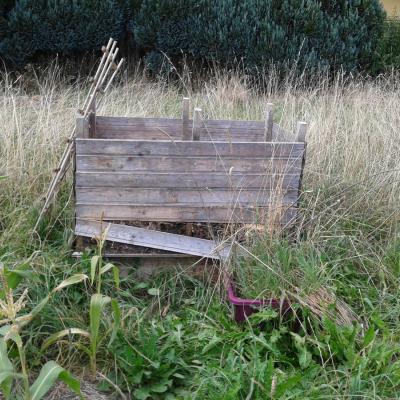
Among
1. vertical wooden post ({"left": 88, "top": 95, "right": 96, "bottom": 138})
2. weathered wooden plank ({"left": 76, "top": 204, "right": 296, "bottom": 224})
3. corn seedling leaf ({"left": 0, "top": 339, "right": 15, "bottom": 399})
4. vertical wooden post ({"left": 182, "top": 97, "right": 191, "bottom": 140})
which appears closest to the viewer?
corn seedling leaf ({"left": 0, "top": 339, "right": 15, "bottom": 399})

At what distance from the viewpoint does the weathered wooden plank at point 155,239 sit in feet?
10.2

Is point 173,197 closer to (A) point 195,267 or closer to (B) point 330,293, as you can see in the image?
A: (A) point 195,267

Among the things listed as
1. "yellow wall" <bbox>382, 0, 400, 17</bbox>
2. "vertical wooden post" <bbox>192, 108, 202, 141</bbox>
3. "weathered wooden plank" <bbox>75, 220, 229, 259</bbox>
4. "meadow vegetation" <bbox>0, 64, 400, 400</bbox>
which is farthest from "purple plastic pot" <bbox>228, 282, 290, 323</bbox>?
"yellow wall" <bbox>382, 0, 400, 17</bbox>

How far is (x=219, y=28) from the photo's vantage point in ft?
25.3

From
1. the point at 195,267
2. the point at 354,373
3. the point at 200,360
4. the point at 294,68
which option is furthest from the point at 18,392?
the point at 294,68

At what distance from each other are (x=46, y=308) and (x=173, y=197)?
89 centimetres

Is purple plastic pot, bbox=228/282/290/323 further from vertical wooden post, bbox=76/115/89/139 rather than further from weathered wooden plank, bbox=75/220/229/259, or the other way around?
vertical wooden post, bbox=76/115/89/139

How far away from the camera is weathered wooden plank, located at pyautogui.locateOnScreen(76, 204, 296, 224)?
310 centimetres

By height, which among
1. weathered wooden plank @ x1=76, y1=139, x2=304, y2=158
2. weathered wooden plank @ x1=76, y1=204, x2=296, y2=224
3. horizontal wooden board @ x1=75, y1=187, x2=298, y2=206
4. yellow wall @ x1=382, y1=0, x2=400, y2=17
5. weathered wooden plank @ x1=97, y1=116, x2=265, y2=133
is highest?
yellow wall @ x1=382, y1=0, x2=400, y2=17

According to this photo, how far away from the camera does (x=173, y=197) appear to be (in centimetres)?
313

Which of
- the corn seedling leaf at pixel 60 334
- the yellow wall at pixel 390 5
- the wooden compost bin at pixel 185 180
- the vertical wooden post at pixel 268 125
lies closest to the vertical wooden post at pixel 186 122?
the vertical wooden post at pixel 268 125

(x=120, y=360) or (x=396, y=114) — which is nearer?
(x=120, y=360)

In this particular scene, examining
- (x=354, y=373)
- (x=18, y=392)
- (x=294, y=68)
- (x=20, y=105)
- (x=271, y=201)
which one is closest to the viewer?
(x=18, y=392)

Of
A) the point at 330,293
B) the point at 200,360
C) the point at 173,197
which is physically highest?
the point at 173,197
